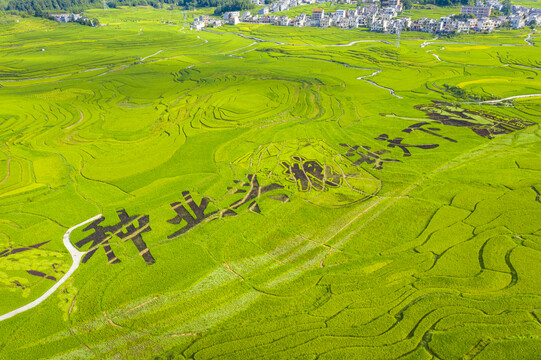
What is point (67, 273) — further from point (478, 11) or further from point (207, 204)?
point (478, 11)

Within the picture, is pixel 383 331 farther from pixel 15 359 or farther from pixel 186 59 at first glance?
pixel 186 59

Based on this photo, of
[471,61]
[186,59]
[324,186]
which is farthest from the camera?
[186,59]

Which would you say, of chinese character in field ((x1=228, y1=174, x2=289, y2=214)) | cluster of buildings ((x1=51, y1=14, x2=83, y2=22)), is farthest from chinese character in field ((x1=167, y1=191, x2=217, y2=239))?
cluster of buildings ((x1=51, y1=14, x2=83, y2=22))

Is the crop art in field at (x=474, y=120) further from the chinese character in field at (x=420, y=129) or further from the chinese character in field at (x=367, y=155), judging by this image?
the chinese character in field at (x=367, y=155)

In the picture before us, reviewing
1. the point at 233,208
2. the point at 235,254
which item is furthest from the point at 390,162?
the point at 235,254

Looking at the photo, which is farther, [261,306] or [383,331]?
[261,306]

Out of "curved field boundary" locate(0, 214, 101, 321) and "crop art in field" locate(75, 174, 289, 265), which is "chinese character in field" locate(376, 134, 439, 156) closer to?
"crop art in field" locate(75, 174, 289, 265)
